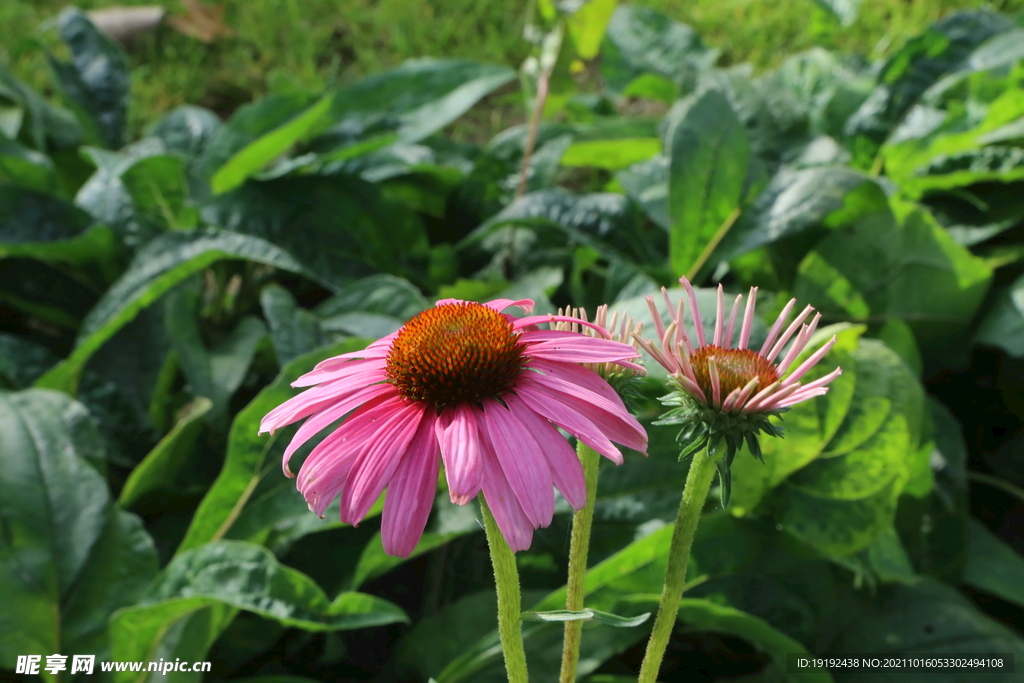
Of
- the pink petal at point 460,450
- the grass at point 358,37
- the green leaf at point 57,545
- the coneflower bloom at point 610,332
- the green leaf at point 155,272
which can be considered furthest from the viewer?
the grass at point 358,37

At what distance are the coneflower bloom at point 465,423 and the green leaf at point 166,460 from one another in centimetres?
84

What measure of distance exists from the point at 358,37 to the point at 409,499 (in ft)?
8.68

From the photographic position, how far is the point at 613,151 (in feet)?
5.70

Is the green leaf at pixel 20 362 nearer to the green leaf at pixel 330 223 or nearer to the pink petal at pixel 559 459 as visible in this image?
the green leaf at pixel 330 223

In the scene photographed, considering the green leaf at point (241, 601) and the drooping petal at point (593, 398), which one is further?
the green leaf at point (241, 601)

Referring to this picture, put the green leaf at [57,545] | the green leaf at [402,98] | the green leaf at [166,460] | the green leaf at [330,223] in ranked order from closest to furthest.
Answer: the green leaf at [57,545]
the green leaf at [166,460]
the green leaf at [330,223]
the green leaf at [402,98]

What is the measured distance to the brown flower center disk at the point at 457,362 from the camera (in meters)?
0.52

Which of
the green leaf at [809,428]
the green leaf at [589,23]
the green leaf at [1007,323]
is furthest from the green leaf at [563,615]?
the green leaf at [589,23]

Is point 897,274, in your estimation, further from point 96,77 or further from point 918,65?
point 96,77

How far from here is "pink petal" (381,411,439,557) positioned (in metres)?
0.47

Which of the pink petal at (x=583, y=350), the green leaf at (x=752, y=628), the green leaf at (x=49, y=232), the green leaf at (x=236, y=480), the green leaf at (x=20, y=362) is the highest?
the green leaf at (x=49, y=232)

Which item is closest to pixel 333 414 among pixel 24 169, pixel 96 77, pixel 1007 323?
pixel 1007 323

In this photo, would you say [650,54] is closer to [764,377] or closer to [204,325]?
[204,325]

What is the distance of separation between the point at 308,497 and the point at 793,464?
0.74 m
